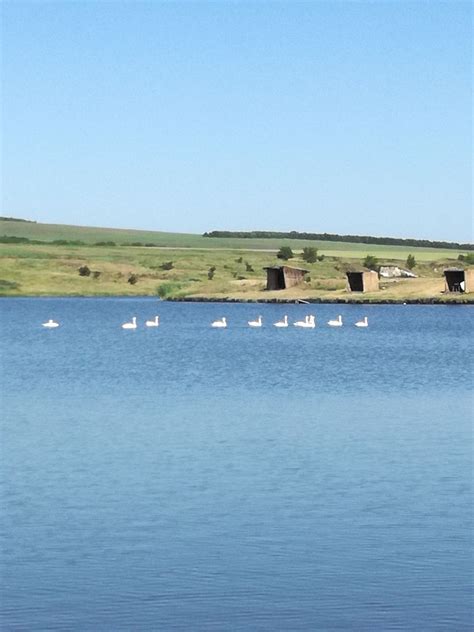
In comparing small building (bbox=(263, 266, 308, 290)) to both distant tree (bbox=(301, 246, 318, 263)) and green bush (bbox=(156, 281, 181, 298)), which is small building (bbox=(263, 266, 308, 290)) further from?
distant tree (bbox=(301, 246, 318, 263))

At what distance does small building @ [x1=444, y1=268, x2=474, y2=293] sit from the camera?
4766 inches

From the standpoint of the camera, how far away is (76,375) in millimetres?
48719

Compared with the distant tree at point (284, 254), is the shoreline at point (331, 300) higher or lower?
lower

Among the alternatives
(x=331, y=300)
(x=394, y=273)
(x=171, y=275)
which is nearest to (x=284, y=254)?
(x=171, y=275)

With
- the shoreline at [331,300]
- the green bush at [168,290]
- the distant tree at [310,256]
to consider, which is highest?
the distant tree at [310,256]

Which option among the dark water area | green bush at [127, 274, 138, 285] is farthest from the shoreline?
the dark water area

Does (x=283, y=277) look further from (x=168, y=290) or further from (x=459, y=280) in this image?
(x=459, y=280)

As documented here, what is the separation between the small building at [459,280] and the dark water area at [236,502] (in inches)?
2903

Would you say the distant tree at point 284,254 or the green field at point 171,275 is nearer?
the green field at point 171,275

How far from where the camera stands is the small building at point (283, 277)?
5305 inches

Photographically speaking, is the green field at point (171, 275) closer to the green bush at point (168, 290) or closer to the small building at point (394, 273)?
the green bush at point (168, 290)

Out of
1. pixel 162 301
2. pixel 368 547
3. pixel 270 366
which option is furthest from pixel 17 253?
pixel 368 547

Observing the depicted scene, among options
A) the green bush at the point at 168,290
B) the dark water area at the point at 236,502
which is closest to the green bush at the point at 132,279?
the green bush at the point at 168,290

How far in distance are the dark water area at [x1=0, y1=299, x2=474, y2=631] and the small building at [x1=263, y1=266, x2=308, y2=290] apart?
86.4 metres
